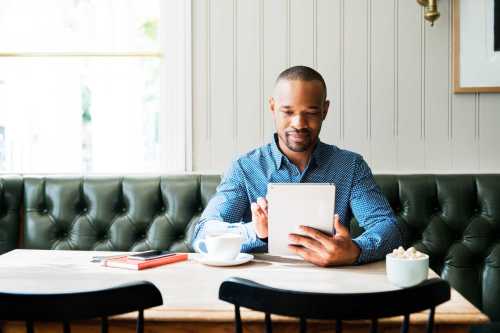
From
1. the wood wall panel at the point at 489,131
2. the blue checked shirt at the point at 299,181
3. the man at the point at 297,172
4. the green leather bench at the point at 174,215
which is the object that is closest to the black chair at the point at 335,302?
the man at the point at 297,172

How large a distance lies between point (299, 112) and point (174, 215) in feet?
2.36

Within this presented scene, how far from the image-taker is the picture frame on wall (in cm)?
242

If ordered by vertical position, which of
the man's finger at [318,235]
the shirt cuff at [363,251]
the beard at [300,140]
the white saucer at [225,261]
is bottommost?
the white saucer at [225,261]

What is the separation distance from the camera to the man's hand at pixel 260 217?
152cm

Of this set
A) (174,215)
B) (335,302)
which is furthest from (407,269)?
(174,215)

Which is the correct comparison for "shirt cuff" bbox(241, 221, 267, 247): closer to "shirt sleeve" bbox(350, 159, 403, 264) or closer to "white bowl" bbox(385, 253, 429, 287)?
"shirt sleeve" bbox(350, 159, 403, 264)

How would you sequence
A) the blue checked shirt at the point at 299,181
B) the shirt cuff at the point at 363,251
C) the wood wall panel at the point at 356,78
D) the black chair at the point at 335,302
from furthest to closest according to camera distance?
the wood wall panel at the point at 356,78 → the blue checked shirt at the point at 299,181 → the shirt cuff at the point at 363,251 → the black chair at the point at 335,302

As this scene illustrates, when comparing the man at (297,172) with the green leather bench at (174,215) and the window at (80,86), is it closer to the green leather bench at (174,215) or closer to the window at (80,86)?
the green leather bench at (174,215)

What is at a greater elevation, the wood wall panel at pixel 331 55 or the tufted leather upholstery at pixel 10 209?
the wood wall panel at pixel 331 55

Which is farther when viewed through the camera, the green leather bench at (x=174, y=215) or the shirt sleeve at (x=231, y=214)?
the green leather bench at (x=174, y=215)

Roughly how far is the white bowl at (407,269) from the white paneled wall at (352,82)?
1.28 m

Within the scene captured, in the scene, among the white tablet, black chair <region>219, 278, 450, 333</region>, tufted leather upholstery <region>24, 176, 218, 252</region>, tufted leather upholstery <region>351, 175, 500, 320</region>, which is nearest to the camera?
black chair <region>219, 278, 450, 333</region>

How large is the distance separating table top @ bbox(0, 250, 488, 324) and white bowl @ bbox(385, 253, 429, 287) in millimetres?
29

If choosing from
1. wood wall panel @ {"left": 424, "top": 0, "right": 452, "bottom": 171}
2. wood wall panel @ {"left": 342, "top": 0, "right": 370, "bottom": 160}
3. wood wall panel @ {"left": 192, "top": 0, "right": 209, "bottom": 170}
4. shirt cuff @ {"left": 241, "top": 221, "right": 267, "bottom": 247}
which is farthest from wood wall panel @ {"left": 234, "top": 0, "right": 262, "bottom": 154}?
shirt cuff @ {"left": 241, "top": 221, "right": 267, "bottom": 247}
